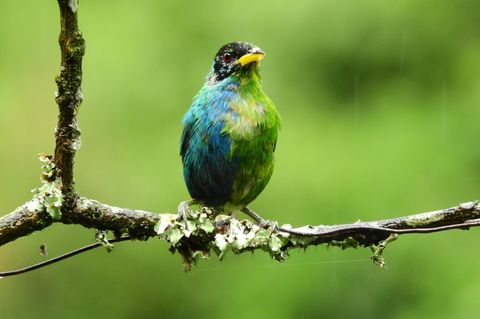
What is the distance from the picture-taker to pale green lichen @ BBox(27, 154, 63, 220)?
2705 millimetres

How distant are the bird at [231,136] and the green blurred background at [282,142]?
Answer: 47.5 inches

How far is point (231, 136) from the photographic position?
3951mm

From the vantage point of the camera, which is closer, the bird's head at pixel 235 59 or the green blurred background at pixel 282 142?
the bird's head at pixel 235 59

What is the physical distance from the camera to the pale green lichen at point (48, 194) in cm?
271

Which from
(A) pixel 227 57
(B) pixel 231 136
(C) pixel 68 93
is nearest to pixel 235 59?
(A) pixel 227 57

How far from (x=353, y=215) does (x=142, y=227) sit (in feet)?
9.81

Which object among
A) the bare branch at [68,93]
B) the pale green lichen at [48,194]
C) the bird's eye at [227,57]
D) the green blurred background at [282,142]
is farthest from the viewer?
the green blurred background at [282,142]

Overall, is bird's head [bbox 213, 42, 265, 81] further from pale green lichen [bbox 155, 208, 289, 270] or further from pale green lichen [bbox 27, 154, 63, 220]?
pale green lichen [bbox 27, 154, 63, 220]

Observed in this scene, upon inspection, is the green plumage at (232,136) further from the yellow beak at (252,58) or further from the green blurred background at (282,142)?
the green blurred background at (282,142)

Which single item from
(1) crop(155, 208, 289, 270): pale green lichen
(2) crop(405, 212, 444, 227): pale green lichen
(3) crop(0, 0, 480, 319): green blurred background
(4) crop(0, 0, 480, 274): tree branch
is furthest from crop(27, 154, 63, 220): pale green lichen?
(3) crop(0, 0, 480, 319): green blurred background

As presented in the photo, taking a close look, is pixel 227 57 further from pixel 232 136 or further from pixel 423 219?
pixel 423 219

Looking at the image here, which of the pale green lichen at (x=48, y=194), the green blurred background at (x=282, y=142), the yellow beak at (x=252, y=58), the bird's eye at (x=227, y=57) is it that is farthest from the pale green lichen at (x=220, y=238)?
the green blurred background at (x=282, y=142)

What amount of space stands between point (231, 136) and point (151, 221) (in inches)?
43.0

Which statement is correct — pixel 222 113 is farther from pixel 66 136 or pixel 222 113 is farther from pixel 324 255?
pixel 324 255
